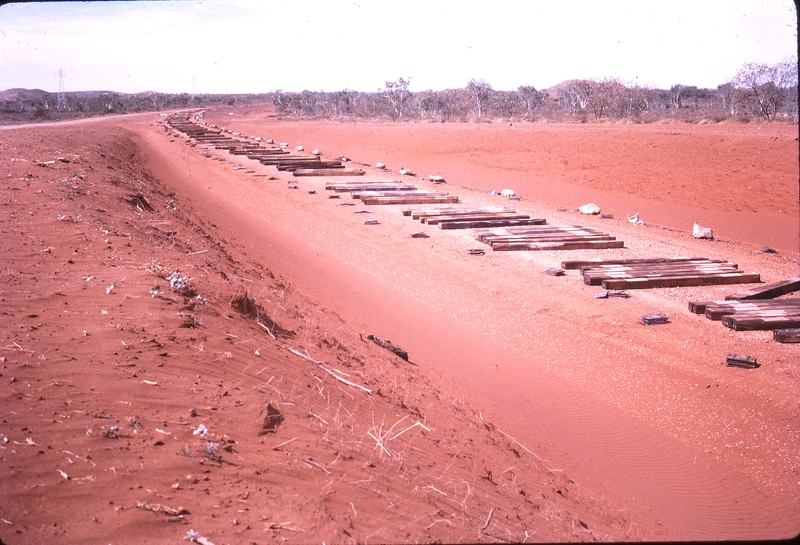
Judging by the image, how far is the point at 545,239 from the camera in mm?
12508

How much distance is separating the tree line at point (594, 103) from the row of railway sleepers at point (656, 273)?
24.4 m

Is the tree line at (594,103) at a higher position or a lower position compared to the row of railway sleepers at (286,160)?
higher

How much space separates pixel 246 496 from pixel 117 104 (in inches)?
3365

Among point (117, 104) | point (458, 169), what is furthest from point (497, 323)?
point (117, 104)

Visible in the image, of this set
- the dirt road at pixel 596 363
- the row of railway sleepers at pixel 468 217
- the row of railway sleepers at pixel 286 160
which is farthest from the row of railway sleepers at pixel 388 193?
the dirt road at pixel 596 363

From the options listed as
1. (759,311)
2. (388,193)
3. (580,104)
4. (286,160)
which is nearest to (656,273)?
(759,311)

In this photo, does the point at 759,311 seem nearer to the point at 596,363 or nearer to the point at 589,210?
the point at 596,363

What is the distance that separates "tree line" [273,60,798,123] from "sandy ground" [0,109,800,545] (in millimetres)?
24992

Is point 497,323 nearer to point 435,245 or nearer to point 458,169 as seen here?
point 435,245

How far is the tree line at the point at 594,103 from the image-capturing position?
111 ft

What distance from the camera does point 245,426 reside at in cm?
385

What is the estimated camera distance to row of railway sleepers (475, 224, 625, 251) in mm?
12031

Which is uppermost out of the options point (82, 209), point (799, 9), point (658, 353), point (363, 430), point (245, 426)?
point (799, 9)

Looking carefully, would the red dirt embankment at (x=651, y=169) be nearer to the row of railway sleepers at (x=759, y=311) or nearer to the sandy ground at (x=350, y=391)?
the sandy ground at (x=350, y=391)
